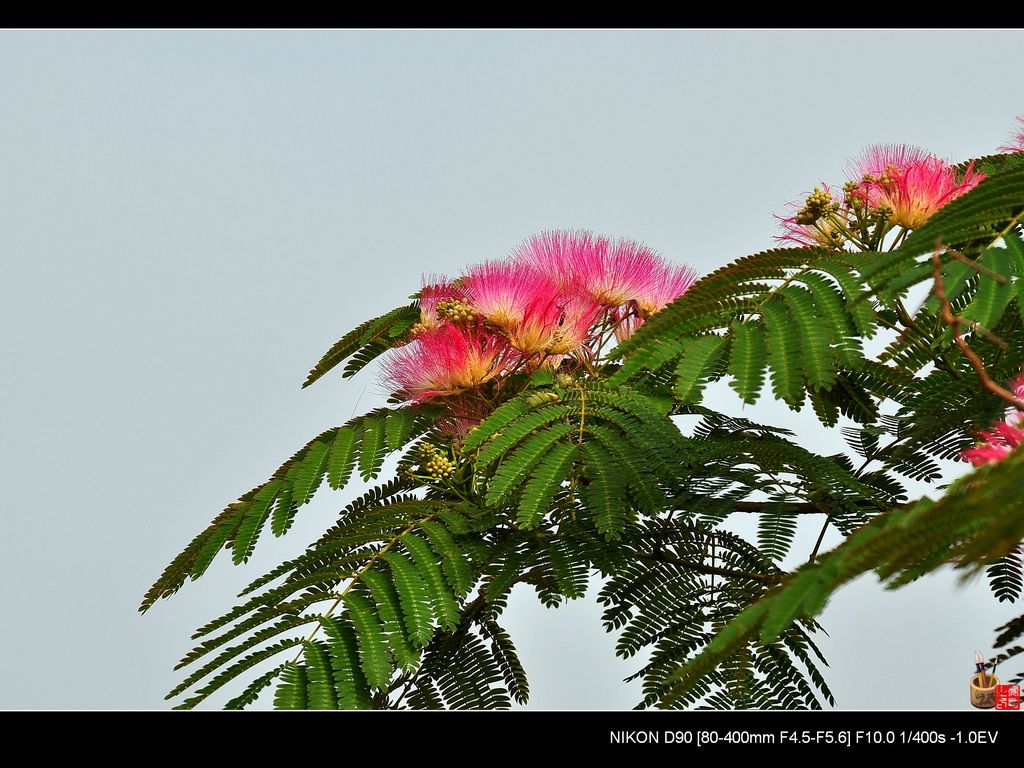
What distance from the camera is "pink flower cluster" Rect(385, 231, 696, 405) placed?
8.14 feet

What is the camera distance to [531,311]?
2465 millimetres

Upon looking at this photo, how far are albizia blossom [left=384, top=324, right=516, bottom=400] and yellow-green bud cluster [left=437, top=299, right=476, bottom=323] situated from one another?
0.02 metres

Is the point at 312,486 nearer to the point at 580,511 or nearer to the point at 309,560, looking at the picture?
the point at 309,560

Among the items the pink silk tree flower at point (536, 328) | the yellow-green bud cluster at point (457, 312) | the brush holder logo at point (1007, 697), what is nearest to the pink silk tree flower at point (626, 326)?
the pink silk tree flower at point (536, 328)

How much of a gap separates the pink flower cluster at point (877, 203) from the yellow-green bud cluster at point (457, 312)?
682mm

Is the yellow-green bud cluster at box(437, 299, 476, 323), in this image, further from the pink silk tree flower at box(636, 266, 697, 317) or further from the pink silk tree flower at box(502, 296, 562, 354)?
the pink silk tree flower at box(636, 266, 697, 317)

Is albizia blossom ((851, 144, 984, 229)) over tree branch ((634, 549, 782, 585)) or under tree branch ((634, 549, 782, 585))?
over

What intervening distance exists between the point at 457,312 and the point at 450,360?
4.0 inches

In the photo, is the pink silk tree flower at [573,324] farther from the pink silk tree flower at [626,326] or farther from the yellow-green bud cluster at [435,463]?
the yellow-green bud cluster at [435,463]

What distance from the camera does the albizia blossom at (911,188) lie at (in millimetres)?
2508

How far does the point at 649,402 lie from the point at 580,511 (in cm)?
27

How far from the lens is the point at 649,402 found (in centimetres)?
243

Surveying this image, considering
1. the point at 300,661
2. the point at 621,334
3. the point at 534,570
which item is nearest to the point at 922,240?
the point at 621,334

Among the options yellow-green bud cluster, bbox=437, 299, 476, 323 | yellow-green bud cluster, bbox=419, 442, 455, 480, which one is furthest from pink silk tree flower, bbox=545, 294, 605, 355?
yellow-green bud cluster, bbox=419, 442, 455, 480
